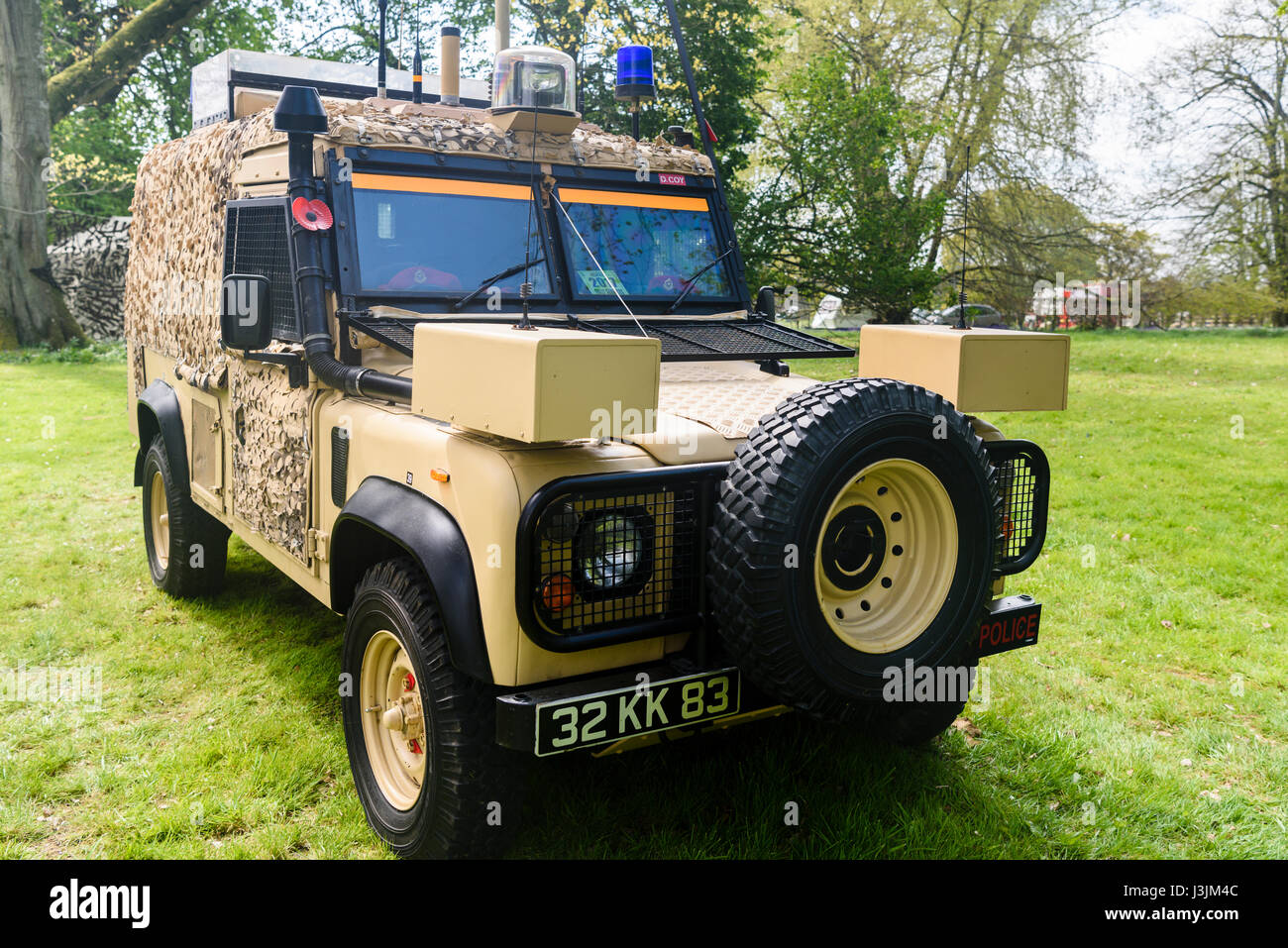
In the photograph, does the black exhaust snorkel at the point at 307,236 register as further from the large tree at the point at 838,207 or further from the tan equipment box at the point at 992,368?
the large tree at the point at 838,207

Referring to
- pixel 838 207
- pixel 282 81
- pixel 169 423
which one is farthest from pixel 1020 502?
pixel 838 207

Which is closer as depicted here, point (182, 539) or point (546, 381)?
point (546, 381)

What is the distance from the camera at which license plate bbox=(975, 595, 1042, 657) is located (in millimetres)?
3559

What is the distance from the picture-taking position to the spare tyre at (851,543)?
110 inches

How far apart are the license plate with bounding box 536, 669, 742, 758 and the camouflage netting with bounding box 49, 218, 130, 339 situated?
20.1 m

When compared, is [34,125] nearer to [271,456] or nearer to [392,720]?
[271,456]

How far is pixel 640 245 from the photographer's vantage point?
4.77 meters

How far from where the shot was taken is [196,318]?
5.39 meters

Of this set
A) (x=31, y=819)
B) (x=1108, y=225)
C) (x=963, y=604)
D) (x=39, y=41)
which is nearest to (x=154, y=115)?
(x=39, y=41)

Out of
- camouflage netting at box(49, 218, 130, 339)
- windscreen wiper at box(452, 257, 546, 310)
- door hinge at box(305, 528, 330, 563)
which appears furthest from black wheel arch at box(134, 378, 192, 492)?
camouflage netting at box(49, 218, 130, 339)

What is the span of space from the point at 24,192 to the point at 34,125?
1138mm

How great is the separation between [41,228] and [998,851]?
62.7 ft

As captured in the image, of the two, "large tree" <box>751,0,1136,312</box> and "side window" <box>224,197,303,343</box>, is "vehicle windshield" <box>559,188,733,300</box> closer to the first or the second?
"side window" <box>224,197,303,343</box>

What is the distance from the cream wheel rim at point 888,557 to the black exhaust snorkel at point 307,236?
1.87 metres
